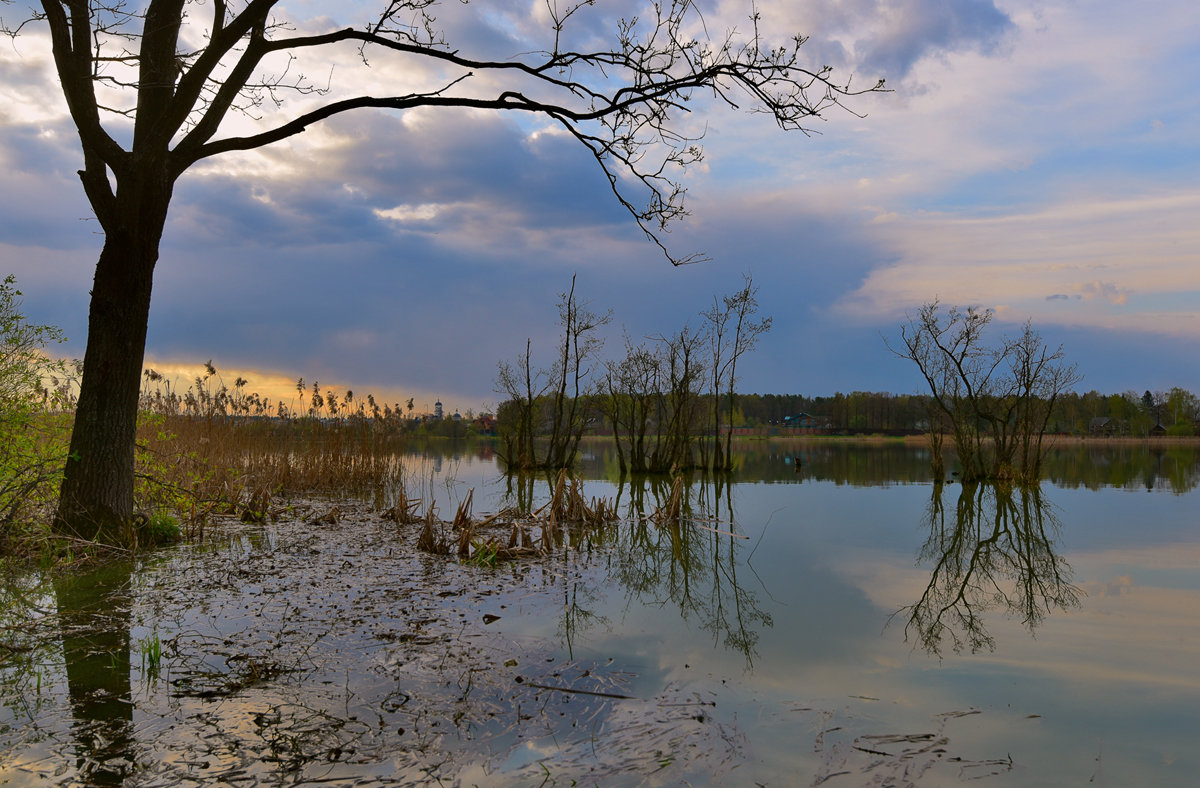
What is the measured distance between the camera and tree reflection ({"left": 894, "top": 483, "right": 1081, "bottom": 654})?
242 inches

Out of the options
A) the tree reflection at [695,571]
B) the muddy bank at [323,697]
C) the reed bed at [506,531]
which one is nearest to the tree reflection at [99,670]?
the muddy bank at [323,697]

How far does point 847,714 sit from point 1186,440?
3653 inches

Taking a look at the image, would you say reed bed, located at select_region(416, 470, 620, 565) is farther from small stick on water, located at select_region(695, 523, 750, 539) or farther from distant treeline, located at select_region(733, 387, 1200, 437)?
distant treeline, located at select_region(733, 387, 1200, 437)

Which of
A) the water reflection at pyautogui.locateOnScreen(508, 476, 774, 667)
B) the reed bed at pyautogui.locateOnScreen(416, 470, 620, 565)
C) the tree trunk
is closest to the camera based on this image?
the water reflection at pyautogui.locateOnScreen(508, 476, 774, 667)

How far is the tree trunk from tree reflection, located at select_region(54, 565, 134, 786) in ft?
3.47

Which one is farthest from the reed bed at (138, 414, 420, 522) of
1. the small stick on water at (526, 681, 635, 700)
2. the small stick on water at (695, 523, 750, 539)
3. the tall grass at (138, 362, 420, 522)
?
the small stick on water at (526, 681, 635, 700)

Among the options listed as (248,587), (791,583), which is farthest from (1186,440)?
(248,587)

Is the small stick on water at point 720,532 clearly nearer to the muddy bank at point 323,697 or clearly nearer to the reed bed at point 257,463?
the reed bed at point 257,463

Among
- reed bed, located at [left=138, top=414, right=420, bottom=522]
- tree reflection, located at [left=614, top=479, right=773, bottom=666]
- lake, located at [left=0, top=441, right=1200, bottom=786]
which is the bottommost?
tree reflection, located at [left=614, top=479, right=773, bottom=666]

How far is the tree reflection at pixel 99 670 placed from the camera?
117 inches

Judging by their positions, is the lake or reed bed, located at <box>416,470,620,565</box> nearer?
the lake

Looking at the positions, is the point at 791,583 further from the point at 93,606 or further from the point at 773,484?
the point at 773,484

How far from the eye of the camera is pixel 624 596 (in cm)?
670

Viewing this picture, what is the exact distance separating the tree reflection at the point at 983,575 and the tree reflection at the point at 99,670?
5.19 metres
